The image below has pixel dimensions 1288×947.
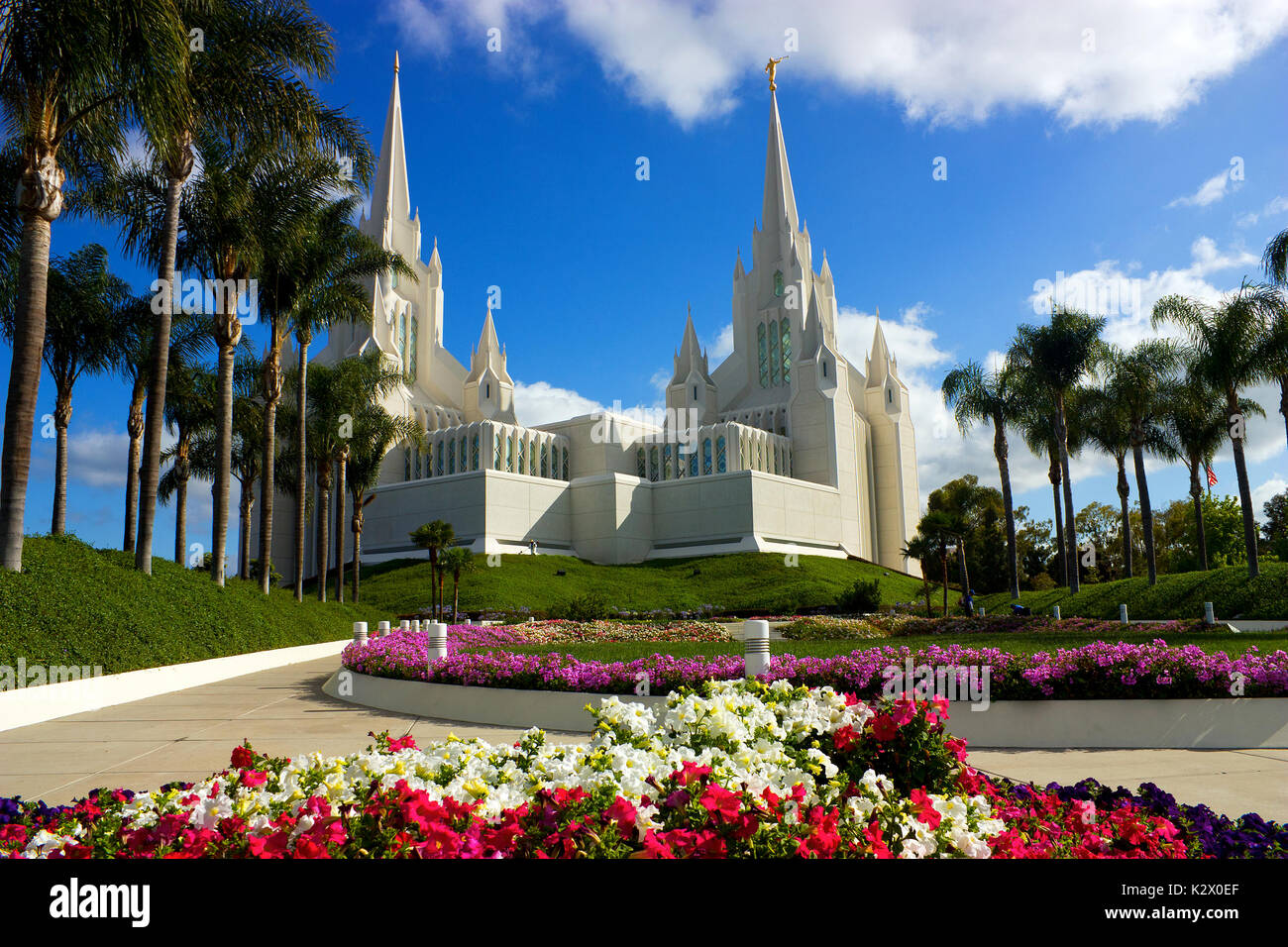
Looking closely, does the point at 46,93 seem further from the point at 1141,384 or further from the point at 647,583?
the point at 647,583

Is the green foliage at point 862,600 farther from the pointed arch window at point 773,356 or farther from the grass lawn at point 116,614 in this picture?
the pointed arch window at point 773,356

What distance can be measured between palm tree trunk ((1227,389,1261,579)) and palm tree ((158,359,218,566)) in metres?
28.4

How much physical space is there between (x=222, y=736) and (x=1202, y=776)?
894cm

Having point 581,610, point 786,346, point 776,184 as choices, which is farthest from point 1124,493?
point 776,184

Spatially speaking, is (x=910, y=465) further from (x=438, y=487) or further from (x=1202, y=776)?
Answer: (x=1202, y=776)

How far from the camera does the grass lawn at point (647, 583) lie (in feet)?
125

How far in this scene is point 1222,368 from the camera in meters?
23.5

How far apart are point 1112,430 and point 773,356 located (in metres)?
38.0

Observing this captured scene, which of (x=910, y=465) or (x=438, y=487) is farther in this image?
(x=910, y=465)

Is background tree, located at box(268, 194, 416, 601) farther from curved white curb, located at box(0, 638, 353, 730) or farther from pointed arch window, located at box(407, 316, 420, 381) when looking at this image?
pointed arch window, located at box(407, 316, 420, 381)

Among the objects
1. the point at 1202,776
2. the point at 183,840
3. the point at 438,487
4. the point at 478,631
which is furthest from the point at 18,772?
the point at 438,487

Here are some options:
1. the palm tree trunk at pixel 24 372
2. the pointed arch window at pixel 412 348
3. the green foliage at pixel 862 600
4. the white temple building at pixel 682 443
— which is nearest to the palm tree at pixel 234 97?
the palm tree trunk at pixel 24 372

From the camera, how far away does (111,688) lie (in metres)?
11.8

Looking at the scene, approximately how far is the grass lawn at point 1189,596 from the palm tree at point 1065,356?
226cm
